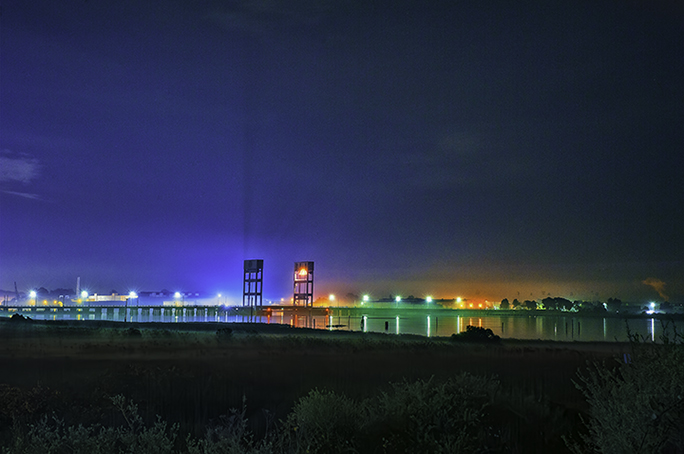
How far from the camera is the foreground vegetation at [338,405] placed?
863 cm

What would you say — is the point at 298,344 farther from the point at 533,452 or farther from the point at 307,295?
the point at 307,295

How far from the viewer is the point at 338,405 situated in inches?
413

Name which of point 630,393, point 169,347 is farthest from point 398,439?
point 169,347

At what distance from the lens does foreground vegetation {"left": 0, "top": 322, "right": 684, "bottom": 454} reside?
8633 millimetres

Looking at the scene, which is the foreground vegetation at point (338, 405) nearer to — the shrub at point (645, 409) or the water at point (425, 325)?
the shrub at point (645, 409)

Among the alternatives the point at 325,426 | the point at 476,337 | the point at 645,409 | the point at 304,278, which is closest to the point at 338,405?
the point at 325,426

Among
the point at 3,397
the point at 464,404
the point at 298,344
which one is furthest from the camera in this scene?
the point at 298,344

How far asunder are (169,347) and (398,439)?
23927 millimetres

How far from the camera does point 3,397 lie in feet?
45.2

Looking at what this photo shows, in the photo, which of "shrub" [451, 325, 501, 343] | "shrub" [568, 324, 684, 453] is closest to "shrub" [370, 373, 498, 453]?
"shrub" [568, 324, 684, 453]

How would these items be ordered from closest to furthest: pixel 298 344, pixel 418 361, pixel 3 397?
pixel 3 397, pixel 418 361, pixel 298 344

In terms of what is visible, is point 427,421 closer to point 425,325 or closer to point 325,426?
point 325,426

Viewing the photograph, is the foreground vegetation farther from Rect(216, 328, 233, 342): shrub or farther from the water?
the water

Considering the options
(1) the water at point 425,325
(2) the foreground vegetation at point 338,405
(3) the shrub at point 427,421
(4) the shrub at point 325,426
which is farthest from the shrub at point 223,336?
(1) the water at point 425,325
